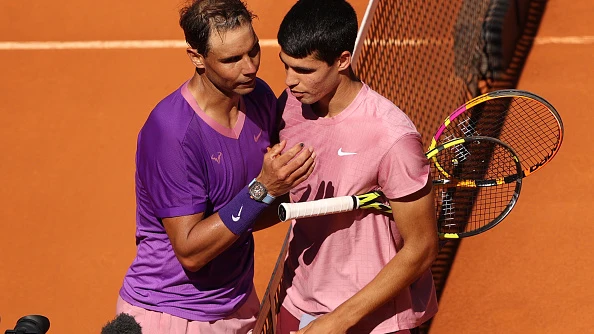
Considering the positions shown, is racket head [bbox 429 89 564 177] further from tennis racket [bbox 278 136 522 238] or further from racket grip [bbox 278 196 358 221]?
racket grip [bbox 278 196 358 221]

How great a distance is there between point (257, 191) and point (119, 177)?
4.11 meters

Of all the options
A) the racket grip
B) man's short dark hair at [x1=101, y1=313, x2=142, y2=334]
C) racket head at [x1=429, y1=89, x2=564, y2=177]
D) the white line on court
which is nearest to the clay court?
the white line on court

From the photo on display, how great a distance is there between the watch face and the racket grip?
0.26ft

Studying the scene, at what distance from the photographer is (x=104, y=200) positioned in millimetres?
6996

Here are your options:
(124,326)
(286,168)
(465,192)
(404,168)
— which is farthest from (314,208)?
(465,192)

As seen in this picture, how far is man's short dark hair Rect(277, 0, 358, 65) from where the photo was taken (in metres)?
3.32

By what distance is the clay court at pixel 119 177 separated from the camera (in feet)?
19.7

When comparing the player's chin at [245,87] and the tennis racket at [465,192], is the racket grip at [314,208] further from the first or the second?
the player's chin at [245,87]

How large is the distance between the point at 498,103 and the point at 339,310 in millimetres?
4192

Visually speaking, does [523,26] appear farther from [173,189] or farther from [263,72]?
[173,189]

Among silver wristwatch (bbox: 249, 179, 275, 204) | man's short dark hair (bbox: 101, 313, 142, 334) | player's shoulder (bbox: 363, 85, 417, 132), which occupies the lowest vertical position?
man's short dark hair (bbox: 101, 313, 142, 334)

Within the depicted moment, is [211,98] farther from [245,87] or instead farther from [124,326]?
[124,326]

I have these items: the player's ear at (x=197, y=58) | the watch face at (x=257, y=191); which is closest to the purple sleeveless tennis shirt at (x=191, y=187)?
the player's ear at (x=197, y=58)

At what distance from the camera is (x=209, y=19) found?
343 centimetres
